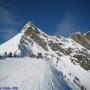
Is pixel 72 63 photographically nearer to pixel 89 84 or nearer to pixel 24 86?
pixel 89 84

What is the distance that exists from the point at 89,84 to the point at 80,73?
1500 cm

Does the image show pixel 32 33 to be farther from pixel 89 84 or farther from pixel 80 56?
pixel 89 84

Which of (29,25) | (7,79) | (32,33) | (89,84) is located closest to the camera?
(7,79)

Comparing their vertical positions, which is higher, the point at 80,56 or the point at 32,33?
the point at 32,33

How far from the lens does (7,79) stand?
29484 millimetres

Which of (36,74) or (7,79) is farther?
(36,74)

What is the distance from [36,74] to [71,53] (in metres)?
130

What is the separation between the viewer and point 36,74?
104 feet

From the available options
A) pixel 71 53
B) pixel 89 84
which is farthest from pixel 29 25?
pixel 89 84

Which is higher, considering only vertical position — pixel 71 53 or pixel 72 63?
pixel 71 53

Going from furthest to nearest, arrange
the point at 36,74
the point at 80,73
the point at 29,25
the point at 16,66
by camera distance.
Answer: the point at 29,25, the point at 80,73, the point at 16,66, the point at 36,74

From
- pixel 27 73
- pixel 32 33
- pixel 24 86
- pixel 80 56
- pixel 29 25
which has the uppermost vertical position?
pixel 29 25

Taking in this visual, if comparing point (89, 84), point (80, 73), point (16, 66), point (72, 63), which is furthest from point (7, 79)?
point (72, 63)

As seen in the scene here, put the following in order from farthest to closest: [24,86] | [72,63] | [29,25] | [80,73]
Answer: [29,25]
[72,63]
[80,73]
[24,86]
